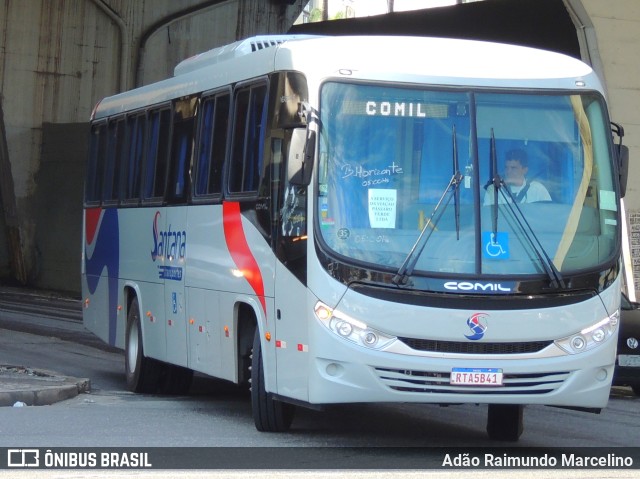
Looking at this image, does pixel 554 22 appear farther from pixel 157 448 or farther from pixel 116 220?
pixel 157 448

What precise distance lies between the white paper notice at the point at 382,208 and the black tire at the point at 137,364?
5.70m

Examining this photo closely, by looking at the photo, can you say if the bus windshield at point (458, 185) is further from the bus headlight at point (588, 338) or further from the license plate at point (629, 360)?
the license plate at point (629, 360)

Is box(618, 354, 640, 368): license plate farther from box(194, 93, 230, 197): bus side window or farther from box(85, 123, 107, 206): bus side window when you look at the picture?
box(85, 123, 107, 206): bus side window

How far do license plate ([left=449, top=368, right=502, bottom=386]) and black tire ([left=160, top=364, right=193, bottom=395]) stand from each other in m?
6.08

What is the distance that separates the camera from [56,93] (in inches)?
1623

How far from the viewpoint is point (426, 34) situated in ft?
128

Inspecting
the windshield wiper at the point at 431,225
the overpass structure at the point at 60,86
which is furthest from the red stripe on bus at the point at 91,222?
the overpass structure at the point at 60,86

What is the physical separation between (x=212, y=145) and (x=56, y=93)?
2967cm

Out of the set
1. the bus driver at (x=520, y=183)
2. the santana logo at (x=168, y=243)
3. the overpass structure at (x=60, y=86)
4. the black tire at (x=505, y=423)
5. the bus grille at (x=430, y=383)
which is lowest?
the black tire at (x=505, y=423)

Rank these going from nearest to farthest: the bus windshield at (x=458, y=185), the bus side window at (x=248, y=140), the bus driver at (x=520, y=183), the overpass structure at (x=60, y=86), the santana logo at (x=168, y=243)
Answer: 1. the bus windshield at (x=458, y=185)
2. the bus driver at (x=520, y=183)
3. the bus side window at (x=248, y=140)
4. the santana logo at (x=168, y=243)
5. the overpass structure at (x=60, y=86)

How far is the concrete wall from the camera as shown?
133ft

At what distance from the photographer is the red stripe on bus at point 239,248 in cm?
1105

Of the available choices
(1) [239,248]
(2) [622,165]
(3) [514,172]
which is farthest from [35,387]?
(2) [622,165]

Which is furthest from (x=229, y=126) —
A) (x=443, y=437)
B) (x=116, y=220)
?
(x=116, y=220)
